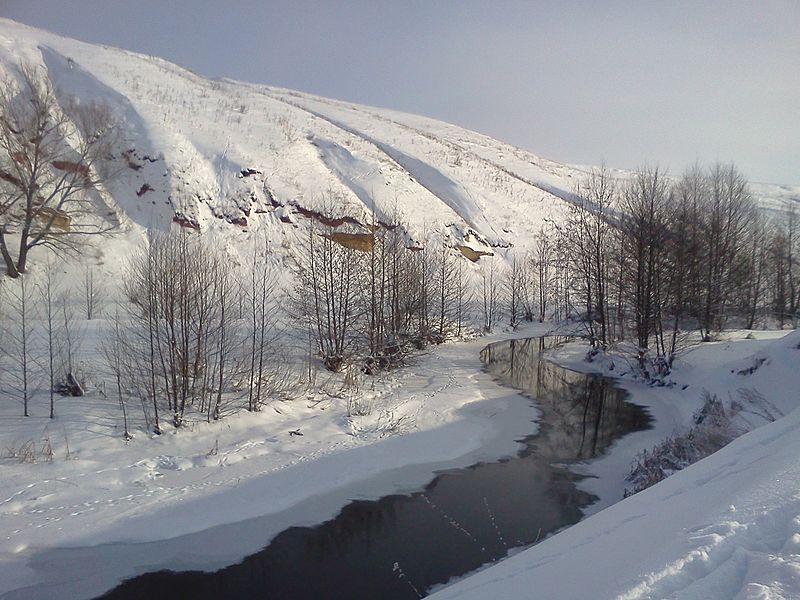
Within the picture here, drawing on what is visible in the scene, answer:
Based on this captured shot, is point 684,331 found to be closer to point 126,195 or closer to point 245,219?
point 245,219

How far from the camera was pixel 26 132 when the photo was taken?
26266mm

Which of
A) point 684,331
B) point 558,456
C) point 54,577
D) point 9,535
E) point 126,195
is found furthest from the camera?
point 126,195

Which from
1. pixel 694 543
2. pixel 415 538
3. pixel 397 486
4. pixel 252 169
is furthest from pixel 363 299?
pixel 252 169

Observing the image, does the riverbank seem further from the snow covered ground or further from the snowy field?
the snow covered ground

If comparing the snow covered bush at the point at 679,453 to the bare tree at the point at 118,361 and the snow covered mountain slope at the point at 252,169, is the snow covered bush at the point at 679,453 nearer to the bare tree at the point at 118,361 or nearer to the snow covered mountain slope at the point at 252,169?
the bare tree at the point at 118,361

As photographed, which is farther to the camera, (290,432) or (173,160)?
(173,160)

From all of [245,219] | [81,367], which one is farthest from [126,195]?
[81,367]

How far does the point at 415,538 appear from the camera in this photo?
367 inches

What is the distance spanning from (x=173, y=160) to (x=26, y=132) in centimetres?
725

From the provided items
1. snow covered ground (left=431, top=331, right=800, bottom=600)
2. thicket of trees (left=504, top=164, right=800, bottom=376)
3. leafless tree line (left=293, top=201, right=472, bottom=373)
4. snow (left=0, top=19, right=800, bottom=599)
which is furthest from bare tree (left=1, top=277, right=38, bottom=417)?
thicket of trees (left=504, top=164, right=800, bottom=376)

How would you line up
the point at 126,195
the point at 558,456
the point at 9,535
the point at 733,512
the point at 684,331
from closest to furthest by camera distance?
the point at 733,512 → the point at 9,535 → the point at 558,456 → the point at 684,331 → the point at 126,195

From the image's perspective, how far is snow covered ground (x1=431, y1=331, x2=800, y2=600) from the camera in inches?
139

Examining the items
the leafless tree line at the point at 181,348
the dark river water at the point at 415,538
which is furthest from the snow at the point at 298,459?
the leafless tree line at the point at 181,348

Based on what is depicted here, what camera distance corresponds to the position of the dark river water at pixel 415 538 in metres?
7.88
